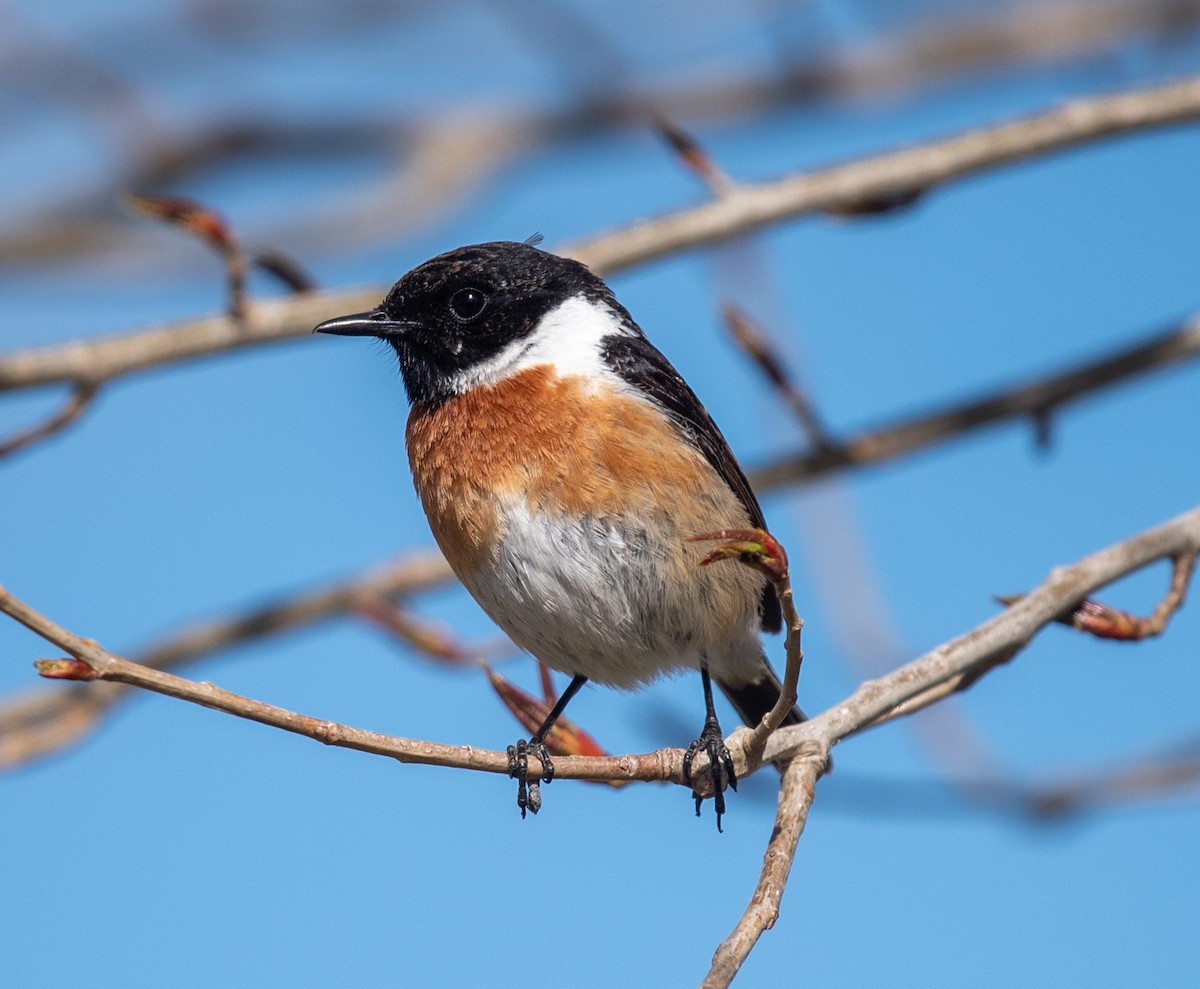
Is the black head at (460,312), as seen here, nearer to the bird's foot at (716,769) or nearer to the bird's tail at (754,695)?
the bird's tail at (754,695)

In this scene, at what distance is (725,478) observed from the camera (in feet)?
15.2

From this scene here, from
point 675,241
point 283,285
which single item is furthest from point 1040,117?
point 283,285

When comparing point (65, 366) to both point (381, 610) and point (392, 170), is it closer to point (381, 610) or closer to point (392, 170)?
point (381, 610)

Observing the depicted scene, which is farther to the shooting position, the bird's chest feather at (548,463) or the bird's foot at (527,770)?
the bird's chest feather at (548,463)

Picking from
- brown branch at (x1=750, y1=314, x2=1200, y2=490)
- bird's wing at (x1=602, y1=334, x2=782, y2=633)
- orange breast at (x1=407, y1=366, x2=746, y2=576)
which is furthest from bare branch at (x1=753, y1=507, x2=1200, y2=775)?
brown branch at (x1=750, y1=314, x2=1200, y2=490)

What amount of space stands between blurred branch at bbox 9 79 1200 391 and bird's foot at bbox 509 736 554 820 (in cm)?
178

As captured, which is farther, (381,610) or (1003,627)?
(381,610)

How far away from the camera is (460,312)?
4855 millimetres

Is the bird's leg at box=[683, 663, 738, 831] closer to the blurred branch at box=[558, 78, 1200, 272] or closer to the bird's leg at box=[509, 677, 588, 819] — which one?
the bird's leg at box=[509, 677, 588, 819]

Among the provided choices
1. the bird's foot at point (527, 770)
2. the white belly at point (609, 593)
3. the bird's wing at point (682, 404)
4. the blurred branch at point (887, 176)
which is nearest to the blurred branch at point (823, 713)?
the bird's foot at point (527, 770)

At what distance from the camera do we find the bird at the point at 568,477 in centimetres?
417

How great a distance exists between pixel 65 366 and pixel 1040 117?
3.40 metres

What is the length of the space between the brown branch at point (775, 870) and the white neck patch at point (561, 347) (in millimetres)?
1643

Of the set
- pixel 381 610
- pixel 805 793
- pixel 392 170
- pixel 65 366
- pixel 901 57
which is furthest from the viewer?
A: pixel 392 170
